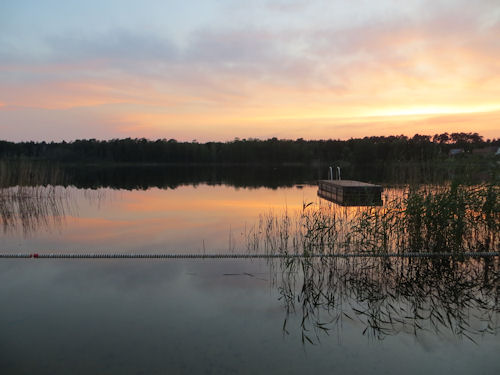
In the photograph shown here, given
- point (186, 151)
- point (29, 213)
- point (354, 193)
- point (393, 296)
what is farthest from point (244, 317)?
point (186, 151)

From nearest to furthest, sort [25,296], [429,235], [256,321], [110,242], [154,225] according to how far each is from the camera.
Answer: [256,321] → [25,296] → [429,235] → [110,242] → [154,225]

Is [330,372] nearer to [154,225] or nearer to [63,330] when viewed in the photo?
[63,330]

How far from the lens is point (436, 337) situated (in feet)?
12.7

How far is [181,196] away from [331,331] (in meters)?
17.3

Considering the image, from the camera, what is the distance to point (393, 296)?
4922 mm

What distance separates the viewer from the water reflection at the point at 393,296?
4.11 metres

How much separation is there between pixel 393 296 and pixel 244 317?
2.04 meters

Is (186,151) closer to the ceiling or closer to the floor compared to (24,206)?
closer to the ceiling

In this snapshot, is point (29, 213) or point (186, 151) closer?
point (29, 213)

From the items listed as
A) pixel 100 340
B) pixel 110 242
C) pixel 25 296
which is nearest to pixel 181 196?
pixel 110 242

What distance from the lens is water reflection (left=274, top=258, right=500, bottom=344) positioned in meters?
4.11

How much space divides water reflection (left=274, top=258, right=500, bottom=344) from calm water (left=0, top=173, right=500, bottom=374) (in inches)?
0.8

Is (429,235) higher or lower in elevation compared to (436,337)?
higher

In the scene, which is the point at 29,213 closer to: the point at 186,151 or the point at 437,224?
the point at 437,224
